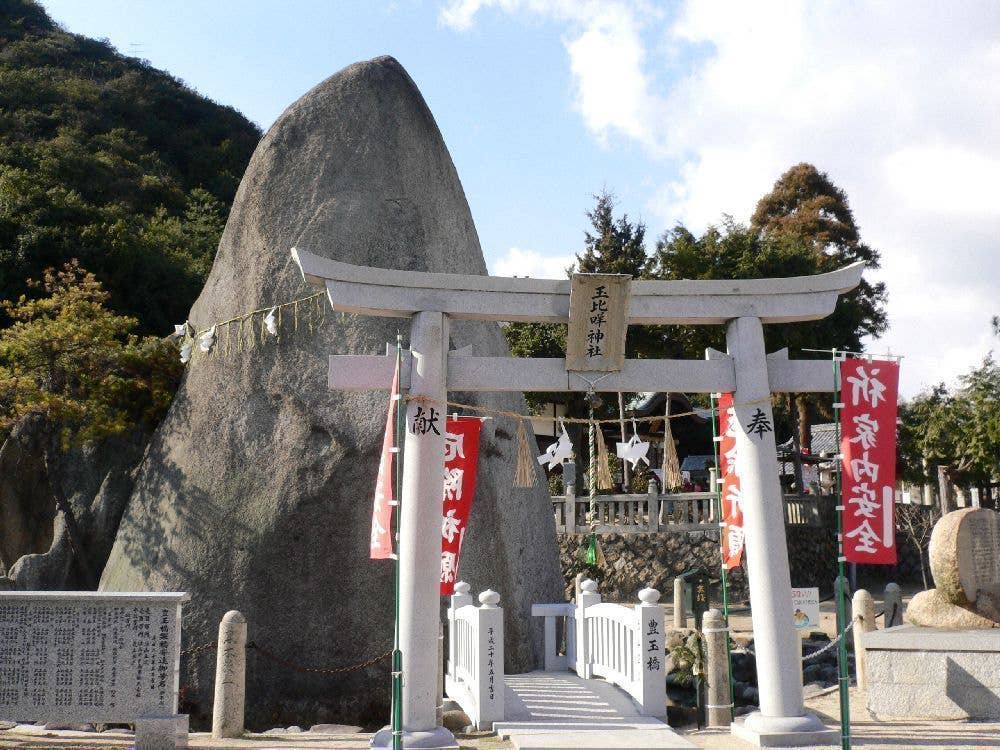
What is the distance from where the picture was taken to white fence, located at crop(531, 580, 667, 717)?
9586mm

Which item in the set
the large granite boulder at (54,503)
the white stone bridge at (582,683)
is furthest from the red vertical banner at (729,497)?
the large granite boulder at (54,503)

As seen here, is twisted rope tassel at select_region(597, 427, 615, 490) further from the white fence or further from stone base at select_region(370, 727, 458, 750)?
stone base at select_region(370, 727, 458, 750)

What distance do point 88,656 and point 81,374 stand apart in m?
8.25

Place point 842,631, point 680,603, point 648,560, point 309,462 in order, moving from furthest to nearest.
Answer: point 648,560 < point 680,603 < point 309,462 < point 842,631

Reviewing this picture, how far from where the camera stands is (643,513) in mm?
25156

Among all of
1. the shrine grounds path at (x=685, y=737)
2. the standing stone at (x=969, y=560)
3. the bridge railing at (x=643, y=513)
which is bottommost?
the shrine grounds path at (x=685, y=737)

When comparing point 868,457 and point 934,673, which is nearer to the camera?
point 868,457

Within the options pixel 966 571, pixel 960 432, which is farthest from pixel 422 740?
pixel 960 432

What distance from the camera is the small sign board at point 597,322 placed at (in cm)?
932

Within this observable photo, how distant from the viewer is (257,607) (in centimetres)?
1368

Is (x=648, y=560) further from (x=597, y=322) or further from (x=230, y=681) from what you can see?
(x=597, y=322)

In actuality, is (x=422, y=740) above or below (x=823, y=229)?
below

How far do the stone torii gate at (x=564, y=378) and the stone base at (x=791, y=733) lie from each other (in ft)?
0.04

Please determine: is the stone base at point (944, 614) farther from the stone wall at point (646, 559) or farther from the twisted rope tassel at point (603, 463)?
the stone wall at point (646, 559)
